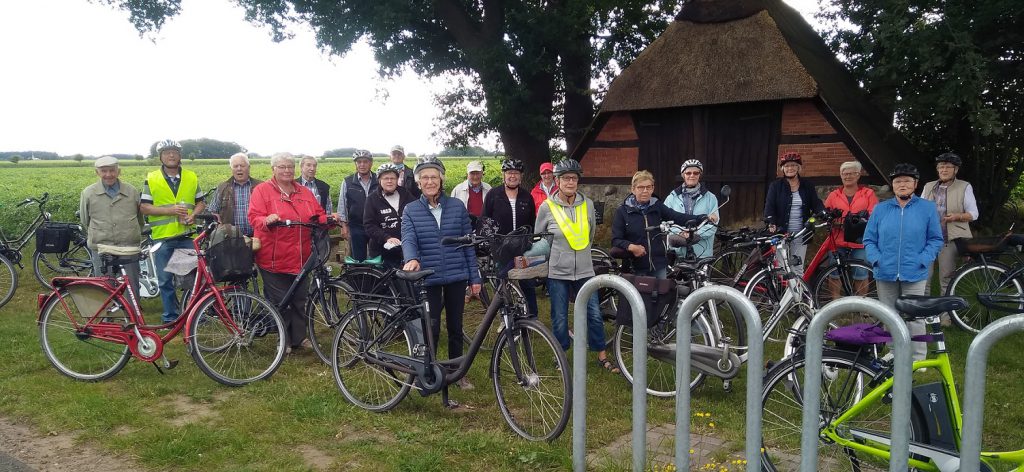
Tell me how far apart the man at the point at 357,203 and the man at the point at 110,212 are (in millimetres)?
1997

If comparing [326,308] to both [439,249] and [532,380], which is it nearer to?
[439,249]

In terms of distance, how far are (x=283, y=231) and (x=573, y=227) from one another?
257 cm

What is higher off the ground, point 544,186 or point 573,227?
point 544,186

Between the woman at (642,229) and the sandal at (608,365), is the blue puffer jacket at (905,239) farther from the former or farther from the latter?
the sandal at (608,365)

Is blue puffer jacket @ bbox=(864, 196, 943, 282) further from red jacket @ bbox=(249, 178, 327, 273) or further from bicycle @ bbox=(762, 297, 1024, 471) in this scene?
red jacket @ bbox=(249, 178, 327, 273)

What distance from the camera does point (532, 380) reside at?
4.34 metres

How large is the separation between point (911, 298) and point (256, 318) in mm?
4591

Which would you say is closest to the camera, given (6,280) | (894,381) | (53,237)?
(894,381)

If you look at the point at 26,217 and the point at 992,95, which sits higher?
the point at 992,95

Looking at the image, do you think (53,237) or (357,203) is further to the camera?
(53,237)

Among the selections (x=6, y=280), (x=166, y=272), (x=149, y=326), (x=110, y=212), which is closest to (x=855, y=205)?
(x=149, y=326)

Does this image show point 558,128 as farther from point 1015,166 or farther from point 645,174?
point 645,174

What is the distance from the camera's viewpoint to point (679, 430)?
316 centimetres

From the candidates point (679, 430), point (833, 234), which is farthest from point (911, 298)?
point (833, 234)
